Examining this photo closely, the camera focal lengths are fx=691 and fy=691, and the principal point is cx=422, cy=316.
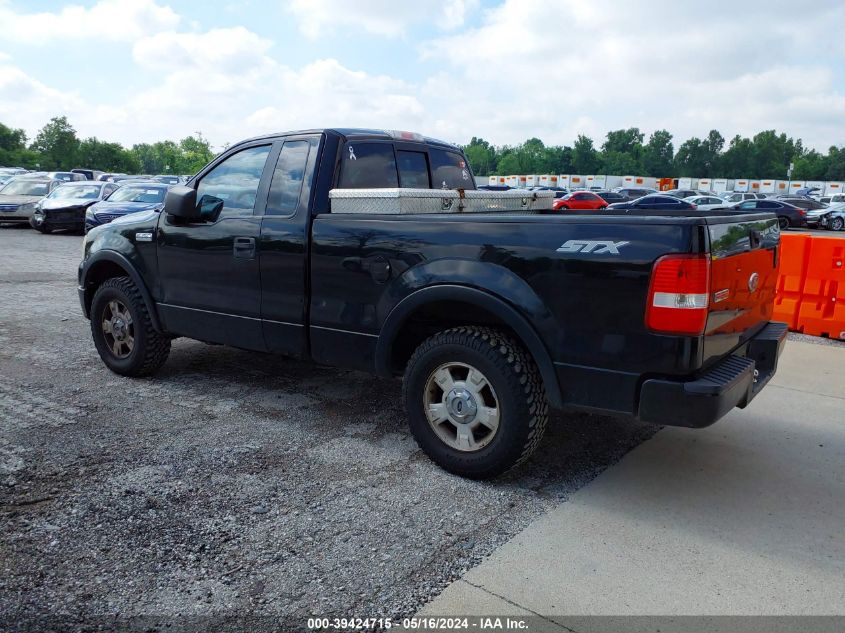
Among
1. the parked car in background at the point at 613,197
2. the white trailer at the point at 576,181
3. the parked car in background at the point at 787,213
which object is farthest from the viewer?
the white trailer at the point at 576,181

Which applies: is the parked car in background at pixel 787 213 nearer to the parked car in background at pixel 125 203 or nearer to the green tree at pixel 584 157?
the parked car in background at pixel 125 203

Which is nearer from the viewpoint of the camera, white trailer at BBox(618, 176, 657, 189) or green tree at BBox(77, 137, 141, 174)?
white trailer at BBox(618, 176, 657, 189)

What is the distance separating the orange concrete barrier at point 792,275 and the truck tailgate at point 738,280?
4202mm

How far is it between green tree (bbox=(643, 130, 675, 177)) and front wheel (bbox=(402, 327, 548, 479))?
156 m

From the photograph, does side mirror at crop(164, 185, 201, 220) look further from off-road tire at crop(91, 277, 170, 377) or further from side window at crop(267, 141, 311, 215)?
off-road tire at crop(91, 277, 170, 377)

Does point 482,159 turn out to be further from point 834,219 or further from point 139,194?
point 139,194

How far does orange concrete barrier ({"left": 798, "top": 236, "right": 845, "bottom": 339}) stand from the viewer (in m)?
7.61

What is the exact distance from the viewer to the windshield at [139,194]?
17953 mm

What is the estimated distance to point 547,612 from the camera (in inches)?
107

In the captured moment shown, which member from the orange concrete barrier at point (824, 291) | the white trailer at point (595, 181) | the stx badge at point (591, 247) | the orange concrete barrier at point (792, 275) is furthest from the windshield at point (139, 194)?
the white trailer at point (595, 181)

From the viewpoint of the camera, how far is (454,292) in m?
3.72

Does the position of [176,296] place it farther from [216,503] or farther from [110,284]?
[216,503]

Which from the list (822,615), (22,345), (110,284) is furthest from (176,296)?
(822,615)

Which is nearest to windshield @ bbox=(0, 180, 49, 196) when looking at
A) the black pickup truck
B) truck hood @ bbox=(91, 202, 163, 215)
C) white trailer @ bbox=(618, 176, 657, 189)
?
truck hood @ bbox=(91, 202, 163, 215)
